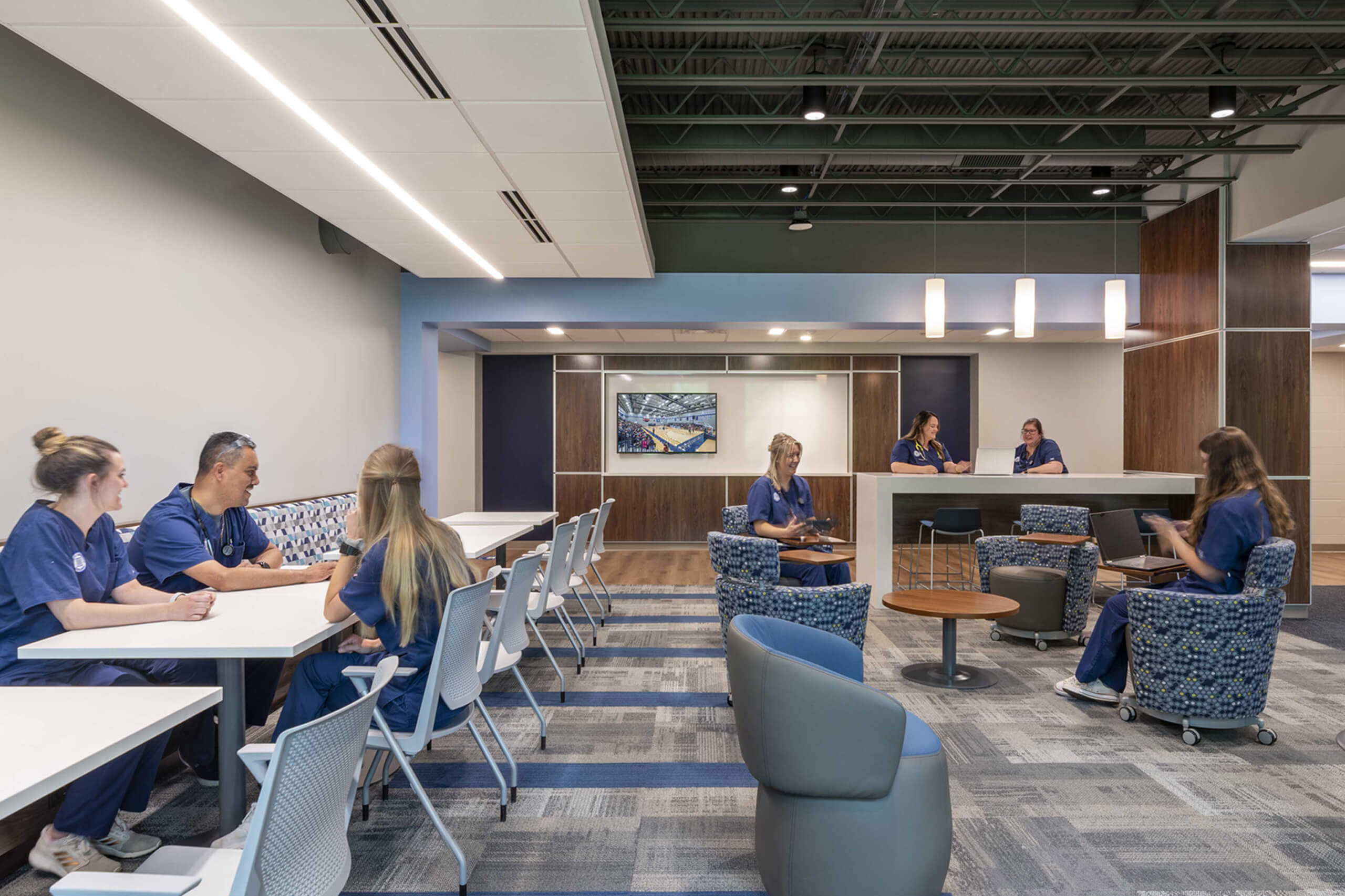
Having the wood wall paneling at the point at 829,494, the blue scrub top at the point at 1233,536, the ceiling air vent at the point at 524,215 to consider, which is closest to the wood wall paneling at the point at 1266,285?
the blue scrub top at the point at 1233,536

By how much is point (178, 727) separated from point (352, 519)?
133 cm

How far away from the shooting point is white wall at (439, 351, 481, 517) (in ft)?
32.6

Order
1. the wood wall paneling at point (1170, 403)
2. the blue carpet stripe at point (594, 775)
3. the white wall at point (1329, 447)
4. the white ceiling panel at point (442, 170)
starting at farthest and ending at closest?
the white wall at point (1329, 447) → the wood wall paneling at point (1170, 403) → the white ceiling panel at point (442, 170) → the blue carpet stripe at point (594, 775)

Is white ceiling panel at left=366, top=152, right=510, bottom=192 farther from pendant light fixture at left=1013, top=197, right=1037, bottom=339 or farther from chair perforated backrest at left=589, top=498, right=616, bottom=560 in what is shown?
pendant light fixture at left=1013, top=197, right=1037, bottom=339

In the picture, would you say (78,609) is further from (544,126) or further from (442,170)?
(442,170)

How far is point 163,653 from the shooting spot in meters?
2.12

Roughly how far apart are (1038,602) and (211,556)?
4773 mm

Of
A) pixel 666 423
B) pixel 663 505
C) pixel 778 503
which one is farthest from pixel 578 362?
pixel 778 503

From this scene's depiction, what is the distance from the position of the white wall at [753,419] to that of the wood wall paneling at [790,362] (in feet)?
0.41

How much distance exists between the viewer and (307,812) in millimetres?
1366

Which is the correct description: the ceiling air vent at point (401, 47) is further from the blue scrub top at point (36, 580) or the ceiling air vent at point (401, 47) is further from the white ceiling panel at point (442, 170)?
the blue scrub top at point (36, 580)

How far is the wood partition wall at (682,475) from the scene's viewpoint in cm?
1050

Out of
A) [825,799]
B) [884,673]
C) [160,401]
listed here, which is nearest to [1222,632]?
[884,673]

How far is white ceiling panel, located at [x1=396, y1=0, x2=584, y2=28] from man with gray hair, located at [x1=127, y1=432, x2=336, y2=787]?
174 centimetres
